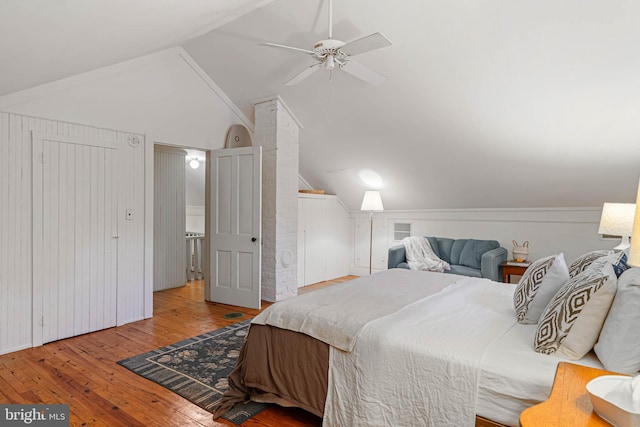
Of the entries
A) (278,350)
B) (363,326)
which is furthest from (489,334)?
(278,350)

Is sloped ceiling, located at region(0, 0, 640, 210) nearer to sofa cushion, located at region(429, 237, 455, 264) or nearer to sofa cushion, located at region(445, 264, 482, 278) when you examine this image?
sofa cushion, located at region(429, 237, 455, 264)

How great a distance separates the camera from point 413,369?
1.74 metres

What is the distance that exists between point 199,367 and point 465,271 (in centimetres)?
352

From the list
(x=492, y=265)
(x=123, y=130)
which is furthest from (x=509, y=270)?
(x=123, y=130)

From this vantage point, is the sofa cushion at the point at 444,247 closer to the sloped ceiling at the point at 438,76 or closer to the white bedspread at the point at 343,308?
the sloped ceiling at the point at 438,76

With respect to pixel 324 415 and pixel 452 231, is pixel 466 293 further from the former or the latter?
pixel 452 231

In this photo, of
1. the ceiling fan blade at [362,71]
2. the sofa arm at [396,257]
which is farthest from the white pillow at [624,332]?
the sofa arm at [396,257]

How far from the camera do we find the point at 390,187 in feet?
18.6

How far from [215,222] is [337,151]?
1.96 meters

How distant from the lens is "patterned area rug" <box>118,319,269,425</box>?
2.37 meters

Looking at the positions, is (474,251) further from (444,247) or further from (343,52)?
(343,52)

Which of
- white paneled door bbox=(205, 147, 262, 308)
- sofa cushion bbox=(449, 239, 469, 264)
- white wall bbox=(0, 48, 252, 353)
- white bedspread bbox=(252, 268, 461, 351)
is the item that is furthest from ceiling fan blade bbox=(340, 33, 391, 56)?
sofa cushion bbox=(449, 239, 469, 264)

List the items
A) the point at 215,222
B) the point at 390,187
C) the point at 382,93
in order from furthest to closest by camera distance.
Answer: the point at 390,187
the point at 215,222
the point at 382,93

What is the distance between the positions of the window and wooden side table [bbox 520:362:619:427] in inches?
190
